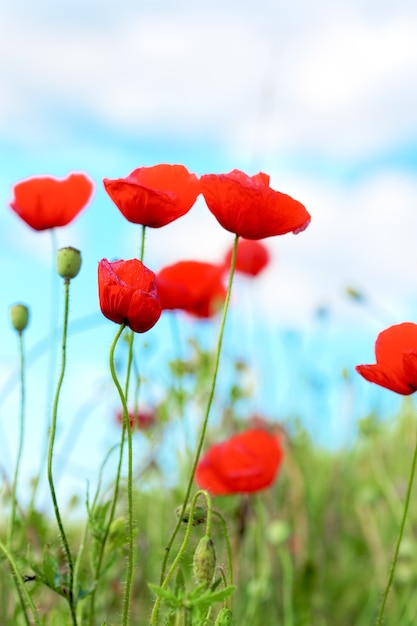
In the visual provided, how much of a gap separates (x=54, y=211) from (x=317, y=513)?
2.00 metres

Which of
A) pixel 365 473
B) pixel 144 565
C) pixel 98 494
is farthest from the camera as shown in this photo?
pixel 365 473

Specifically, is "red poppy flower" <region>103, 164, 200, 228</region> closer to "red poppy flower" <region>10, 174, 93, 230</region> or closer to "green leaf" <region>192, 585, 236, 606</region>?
"red poppy flower" <region>10, 174, 93, 230</region>

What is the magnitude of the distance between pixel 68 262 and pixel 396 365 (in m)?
0.43

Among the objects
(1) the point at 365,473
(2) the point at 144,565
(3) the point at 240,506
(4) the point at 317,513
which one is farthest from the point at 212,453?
(1) the point at 365,473

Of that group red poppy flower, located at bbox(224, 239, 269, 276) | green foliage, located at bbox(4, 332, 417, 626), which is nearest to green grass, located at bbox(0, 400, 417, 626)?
green foliage, located at bbox(4, 332, 417, 626)

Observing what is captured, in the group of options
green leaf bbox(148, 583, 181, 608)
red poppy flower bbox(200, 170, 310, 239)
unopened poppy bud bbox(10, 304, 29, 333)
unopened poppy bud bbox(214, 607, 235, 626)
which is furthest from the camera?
unopened poppy bud bbox(10, 304, 29, 333)

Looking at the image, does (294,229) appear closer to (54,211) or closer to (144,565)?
(54,211)

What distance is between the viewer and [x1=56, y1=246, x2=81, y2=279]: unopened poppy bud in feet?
4.11

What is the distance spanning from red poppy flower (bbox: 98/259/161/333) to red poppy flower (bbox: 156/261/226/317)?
0.56 meters

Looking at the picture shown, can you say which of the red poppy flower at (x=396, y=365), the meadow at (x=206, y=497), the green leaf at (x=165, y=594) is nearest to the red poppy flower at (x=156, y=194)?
the meadow at (x=206, y=497)

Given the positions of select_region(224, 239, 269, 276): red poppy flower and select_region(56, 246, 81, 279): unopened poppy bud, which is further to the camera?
select_region(224, 239, 269, 276): red poppy flower

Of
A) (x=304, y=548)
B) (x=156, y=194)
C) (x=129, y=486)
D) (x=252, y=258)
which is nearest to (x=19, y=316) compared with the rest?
(x=156, y=194)

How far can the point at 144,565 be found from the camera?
9.06 ft

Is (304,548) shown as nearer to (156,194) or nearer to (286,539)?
(286,539)
